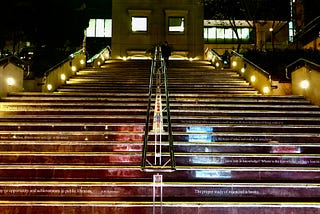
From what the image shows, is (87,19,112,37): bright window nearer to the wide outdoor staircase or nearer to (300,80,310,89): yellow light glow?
the wide outdoor staircase

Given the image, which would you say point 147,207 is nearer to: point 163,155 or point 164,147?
point 163,155

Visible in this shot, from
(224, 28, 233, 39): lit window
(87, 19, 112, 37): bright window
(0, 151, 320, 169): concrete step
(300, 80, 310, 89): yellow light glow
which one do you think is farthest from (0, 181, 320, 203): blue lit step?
(224, 28, 233, 39): lit window

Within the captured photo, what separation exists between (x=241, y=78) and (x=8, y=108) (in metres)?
8.92

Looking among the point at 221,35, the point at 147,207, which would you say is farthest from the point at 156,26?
the point at 147,207

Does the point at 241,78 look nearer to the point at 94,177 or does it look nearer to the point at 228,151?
the point at 228,151

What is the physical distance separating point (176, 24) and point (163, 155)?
2321 cm

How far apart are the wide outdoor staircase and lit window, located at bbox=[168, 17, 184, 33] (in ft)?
62.6

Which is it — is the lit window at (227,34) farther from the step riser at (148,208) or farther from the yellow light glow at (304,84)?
the step riser at (148,208)

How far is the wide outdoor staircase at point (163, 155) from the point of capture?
538 centimetres

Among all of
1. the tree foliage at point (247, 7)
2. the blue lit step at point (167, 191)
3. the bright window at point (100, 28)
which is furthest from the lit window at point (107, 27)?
the blue lit step at point (167, 191)

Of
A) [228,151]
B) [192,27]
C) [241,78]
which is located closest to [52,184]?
[228,151]

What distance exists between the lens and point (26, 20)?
25.3 metres

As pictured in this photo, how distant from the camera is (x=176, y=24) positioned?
2858 cm

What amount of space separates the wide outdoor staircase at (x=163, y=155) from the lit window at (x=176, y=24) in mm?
19080
